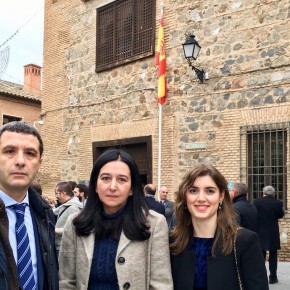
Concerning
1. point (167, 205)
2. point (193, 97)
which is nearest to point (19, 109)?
point (193, 97)

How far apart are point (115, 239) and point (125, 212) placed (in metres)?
0.18

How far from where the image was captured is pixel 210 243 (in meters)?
2.70

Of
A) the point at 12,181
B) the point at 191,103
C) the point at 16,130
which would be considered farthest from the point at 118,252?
the point at 191,103

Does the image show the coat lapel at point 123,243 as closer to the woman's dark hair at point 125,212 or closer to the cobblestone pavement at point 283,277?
the woman's dark hair at point 125,212

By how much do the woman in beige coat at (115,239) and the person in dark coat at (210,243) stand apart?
5.4 inches

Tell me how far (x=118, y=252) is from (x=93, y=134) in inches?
417

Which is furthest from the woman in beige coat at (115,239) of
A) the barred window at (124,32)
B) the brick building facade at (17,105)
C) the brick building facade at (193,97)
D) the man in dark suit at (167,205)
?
the brick building facade at (17,105)

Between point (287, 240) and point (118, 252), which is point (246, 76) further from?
point (118, 252)

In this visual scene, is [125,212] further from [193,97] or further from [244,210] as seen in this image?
[193,97]

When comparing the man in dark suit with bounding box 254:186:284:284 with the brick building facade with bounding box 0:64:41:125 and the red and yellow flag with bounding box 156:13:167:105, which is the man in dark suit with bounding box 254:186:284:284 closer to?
the red and yellow flag with bounding box 156:13:167:105

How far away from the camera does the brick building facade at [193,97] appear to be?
9414 mm

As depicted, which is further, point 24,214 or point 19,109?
point 19,109

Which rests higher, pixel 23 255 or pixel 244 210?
pixel 23 255

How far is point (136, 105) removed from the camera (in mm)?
11852
